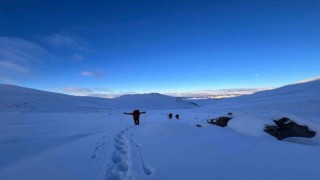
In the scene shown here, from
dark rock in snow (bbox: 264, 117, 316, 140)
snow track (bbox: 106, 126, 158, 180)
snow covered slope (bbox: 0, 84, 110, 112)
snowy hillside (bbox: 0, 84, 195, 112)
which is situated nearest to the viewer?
snow track (bbox: 106, 126, 158, 180)

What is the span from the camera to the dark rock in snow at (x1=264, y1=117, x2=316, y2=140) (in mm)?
10039

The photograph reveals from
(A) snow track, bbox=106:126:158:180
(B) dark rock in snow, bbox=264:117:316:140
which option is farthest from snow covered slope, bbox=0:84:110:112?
(B) dark rock in snow, bbox=264:117:316:140

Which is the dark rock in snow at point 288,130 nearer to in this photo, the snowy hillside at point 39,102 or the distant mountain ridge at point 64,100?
the distant mountain ridge at point 64,100

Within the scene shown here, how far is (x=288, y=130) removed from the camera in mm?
11359

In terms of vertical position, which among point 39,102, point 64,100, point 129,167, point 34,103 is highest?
point 64,100

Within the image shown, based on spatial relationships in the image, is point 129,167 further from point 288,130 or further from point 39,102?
point 39,102

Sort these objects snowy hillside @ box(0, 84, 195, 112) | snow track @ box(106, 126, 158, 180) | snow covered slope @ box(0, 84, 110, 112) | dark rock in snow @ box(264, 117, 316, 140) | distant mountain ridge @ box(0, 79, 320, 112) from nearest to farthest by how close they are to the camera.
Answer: snow track @ box(106, 126, 158, 180)
dark rock in snow @ box(264, 117, 316, 140)
snow covered slope @ box(0, 84, 110, 112)
snowy hillside @ box(0, 84, 195, 112)
distant mountain ridge @ box(0, 79, 320, 112)

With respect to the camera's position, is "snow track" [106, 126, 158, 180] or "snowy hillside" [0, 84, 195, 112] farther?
"snowy hillside" [0, 84, 195, 112]

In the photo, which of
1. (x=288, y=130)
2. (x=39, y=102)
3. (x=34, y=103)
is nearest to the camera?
(x=288, y=130)

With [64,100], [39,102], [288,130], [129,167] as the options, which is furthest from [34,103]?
[129,167]

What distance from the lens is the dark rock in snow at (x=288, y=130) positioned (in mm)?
10039

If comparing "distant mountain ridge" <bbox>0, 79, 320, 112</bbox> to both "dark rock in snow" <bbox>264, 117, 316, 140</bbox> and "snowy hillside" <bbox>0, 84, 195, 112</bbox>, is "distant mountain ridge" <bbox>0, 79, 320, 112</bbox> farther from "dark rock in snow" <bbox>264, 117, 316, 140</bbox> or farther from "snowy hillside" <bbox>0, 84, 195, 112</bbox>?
"dark rock in snow" <bbox>264, 117, 316, 140</bbox>

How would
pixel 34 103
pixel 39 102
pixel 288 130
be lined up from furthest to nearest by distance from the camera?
pixel 39 102 → pixel 34 103 → pixel 288 130

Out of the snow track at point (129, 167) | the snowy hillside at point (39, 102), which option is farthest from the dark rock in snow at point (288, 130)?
the snowy hillside at point (39, 102)
